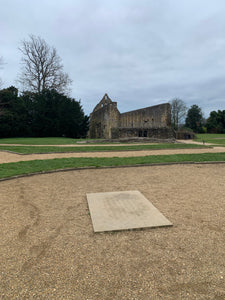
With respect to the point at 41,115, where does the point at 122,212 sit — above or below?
below

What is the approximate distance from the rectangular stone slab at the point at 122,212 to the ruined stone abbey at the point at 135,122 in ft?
64.2

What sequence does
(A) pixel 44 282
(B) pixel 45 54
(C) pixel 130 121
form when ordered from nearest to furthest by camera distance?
1. (A) pixel 44 282
2. (C) pixel 130 121
3. (B) pixel 45 54

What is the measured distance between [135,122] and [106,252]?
24596 mm

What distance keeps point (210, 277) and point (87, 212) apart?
1.88 metres

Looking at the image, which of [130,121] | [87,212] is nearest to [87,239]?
[87,212]

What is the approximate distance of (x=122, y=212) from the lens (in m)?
2.99

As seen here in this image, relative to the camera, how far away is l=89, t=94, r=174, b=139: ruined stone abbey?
2275 cm

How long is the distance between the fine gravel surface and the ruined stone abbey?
19250mm

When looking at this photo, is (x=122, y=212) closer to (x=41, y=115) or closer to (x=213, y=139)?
(x=213, y=139)

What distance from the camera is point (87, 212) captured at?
3.06 meters

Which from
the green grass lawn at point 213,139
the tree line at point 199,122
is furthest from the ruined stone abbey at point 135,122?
the tree line at point 199,122

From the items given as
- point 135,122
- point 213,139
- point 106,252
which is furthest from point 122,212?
point 213,139

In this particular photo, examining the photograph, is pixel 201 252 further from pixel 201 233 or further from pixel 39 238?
pixel 39 238

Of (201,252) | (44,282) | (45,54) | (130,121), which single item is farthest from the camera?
(45,54)
